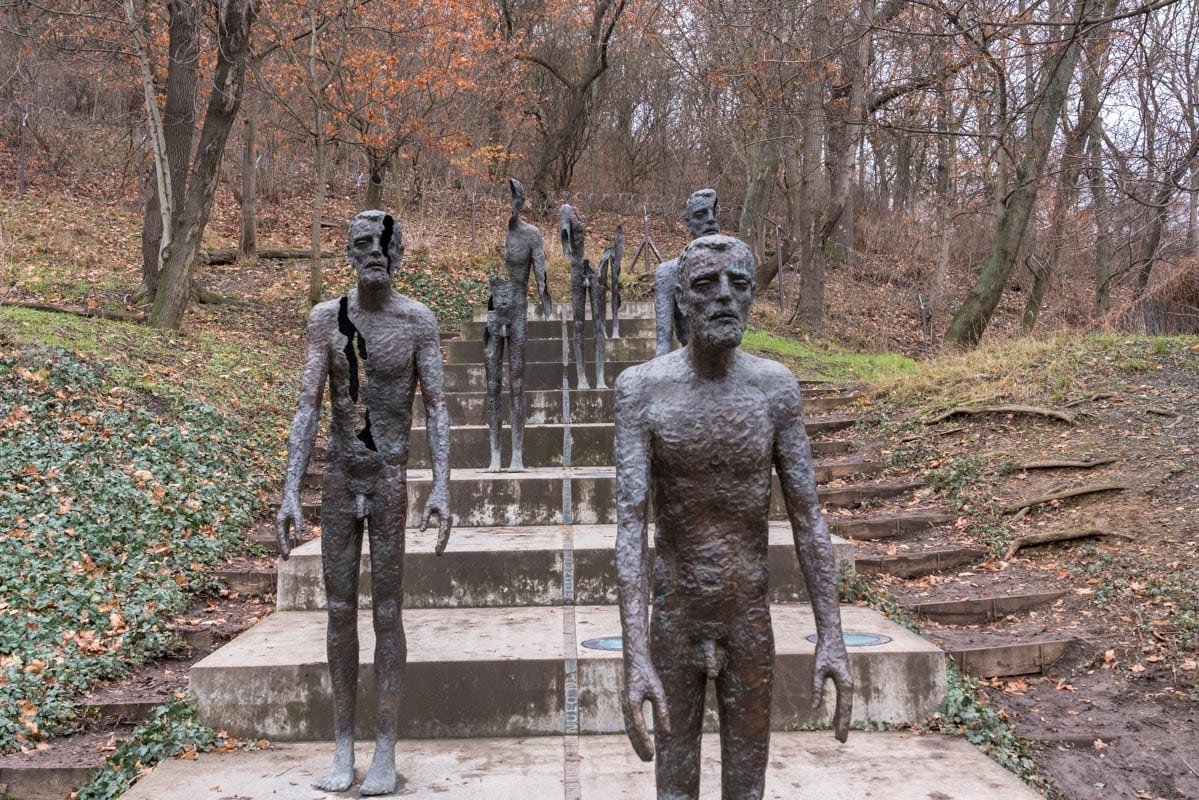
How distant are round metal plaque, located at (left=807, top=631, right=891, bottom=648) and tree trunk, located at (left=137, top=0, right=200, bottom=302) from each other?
1092 centimetres

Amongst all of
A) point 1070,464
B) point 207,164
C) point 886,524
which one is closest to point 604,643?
point 886,524

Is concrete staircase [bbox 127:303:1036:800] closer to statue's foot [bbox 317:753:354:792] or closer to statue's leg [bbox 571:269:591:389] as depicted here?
statue's foot [bbox 317:753:354:792]

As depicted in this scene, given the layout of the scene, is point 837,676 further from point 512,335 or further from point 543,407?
point 543,407

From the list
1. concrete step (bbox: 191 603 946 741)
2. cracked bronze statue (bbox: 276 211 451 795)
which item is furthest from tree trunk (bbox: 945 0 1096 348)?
cracked bronze statue (bbox: 276 211 451 795)

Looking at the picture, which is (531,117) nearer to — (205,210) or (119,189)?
(119,189)

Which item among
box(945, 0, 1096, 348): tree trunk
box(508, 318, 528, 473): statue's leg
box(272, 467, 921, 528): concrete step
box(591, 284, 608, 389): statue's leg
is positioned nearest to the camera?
box(272, 467, 921, 528): concrete step

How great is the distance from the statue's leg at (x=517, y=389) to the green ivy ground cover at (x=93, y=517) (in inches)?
90.9

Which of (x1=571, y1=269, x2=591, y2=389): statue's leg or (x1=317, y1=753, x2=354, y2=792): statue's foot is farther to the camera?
(x1=571, y1=269, x2=591, y2=389): statue's leg

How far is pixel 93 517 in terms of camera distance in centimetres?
699

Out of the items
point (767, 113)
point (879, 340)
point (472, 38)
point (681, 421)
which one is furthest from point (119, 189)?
point (681, 421)

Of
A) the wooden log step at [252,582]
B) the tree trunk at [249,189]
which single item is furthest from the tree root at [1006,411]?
the tree trunk at [249,189]

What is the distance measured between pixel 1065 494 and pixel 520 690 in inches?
197

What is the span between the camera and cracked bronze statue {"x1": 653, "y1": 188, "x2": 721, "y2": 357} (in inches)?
229

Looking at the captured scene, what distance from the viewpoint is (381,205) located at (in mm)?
20031
